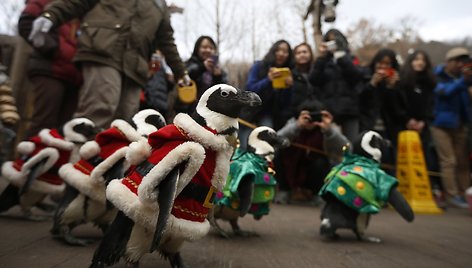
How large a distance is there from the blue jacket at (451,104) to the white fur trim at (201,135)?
442cm

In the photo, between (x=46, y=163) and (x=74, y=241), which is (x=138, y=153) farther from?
(x=46, y=163)

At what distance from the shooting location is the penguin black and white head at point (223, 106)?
5.68 ft

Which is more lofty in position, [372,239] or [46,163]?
[46,163]

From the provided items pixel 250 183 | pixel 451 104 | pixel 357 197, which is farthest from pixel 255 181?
pixel 451 104

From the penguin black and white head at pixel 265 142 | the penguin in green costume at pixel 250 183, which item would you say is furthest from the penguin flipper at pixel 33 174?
the penguin black and white head at pixel 265 142

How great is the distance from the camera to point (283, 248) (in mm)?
2465

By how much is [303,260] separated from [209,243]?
2.13 ft

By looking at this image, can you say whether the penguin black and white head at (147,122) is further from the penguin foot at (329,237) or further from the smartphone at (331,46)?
the smartphone at (331,46)

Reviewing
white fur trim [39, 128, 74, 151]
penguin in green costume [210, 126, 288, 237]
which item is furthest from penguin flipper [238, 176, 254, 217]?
white fur trim [39, 128, 74, 151]

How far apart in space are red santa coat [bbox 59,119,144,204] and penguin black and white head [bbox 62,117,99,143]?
0.44 meters

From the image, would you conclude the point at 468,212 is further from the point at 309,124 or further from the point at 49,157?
the point at 49,157

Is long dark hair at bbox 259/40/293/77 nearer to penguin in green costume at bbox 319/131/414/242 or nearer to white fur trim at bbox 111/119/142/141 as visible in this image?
penguin in green costume at bbox 319/131/414/242

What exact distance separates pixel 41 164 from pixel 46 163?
0.03 metres

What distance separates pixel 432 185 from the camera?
213 inches
